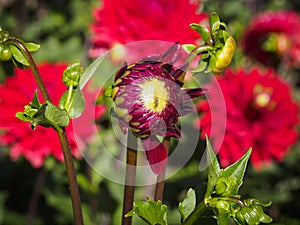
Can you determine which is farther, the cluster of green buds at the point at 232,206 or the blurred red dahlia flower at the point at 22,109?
the blurred red dahlia flower at the point at 22,109

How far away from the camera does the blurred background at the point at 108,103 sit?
1.11 meters

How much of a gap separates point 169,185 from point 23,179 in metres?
0.45

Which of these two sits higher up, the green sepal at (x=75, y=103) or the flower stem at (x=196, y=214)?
the green sepal at (x=75, y=103)

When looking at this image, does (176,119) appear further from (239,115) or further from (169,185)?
(169,185)

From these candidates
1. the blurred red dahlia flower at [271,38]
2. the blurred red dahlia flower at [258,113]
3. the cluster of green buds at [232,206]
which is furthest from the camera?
the blurred red dahlia flower at [271,38]

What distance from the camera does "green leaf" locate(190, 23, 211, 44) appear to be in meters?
0.61

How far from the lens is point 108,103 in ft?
3.86

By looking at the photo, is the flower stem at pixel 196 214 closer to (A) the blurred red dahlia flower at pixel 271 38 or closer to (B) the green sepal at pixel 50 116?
(B) the green sepal at pixel 50 116

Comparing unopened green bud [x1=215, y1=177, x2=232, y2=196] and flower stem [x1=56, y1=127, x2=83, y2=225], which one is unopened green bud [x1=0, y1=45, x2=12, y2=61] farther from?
unopened green bud [x1=215, y1=177, x2=232, y2=196]

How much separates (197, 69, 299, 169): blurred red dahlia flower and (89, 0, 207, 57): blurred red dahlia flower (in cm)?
24

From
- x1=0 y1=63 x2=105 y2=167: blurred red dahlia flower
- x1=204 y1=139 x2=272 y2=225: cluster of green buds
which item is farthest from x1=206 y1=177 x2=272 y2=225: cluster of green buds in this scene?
x1=0 y1=63 x2=105 y2=167: blurred red dahlia flower

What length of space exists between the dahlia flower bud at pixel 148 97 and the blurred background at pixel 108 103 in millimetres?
283

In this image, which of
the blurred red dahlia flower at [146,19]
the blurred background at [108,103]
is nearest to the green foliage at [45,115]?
the blurred background at [108,103]

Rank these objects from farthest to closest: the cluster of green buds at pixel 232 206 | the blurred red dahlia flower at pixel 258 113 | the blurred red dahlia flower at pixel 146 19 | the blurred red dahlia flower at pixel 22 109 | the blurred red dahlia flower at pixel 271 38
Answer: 1. the blurred red dahlia flower at pixel 271 38
2. the blurred red dahlia flower at pixel 258 113
3. the blurred red dahlia flower at pixel 22 109
4. the blurred red dahlia flower at pixel 146 19
5. the cluster of green buds at pixel 232 206
